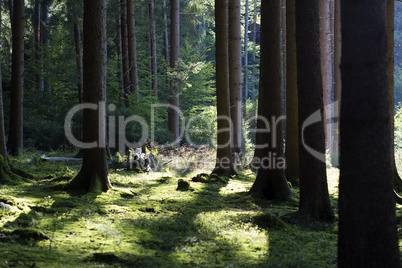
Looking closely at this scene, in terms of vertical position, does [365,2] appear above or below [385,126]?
above

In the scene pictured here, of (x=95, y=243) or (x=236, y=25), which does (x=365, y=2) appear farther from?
(x=236, y=25)

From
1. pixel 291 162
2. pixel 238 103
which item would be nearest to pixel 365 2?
pixel 291 162

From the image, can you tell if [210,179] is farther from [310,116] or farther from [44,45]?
[44,45]

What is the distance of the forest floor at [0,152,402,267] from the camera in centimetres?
505

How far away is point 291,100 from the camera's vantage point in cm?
1252

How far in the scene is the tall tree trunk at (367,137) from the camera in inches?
151

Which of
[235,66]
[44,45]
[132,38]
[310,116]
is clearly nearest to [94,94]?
[310,116]

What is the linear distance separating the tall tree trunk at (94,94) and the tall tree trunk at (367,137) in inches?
254

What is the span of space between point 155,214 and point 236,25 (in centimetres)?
1058

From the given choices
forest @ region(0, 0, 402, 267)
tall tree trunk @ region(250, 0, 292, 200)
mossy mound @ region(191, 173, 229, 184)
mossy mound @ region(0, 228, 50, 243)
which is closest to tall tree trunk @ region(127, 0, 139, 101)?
forest @ region(0, 0, 402, 267)

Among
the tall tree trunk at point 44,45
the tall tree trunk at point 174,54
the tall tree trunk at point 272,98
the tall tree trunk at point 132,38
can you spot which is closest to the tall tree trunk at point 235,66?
the tall tree trunk at point 272,98

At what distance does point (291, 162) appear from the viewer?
12.9 m

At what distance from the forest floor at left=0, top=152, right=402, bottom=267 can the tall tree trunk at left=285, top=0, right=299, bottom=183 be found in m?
2.97

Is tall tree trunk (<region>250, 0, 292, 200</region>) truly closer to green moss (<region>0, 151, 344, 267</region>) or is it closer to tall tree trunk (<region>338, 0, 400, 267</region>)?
green moss (<region>0, 151, 344, 267</region>)
